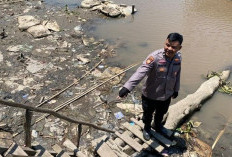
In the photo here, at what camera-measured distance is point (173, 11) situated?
1302 cm

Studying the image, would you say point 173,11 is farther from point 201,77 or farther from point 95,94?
point 95,94

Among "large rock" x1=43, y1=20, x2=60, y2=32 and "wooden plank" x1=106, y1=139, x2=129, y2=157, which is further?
"large rock" x1=43, y1=20, x2=60, y2=32

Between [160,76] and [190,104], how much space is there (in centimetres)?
278

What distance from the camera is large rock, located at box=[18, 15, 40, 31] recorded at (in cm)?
962

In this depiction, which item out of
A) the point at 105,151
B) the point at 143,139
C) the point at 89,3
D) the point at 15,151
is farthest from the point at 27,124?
the point at 89,3

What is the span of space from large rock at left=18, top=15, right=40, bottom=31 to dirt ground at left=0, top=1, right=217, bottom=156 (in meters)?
0.19

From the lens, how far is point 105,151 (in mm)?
4168

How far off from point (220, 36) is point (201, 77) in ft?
12.3

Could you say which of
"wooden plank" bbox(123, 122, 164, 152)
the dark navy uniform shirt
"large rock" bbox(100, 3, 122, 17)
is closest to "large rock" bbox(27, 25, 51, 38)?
"large rock" bbox(100, 3, 122, 17)

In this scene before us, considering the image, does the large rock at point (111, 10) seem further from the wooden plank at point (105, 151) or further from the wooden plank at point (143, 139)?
the wooden plank at point (105, 151)

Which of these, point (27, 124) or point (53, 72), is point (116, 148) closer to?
point (27, 124)

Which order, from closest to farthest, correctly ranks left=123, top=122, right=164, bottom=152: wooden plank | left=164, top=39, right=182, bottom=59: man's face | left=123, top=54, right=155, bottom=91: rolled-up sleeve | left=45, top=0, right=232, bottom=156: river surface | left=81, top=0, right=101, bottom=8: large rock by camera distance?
left=164, top=39, right=182, bottom=59: man's face → left=123, top=54, right=155, bottom=91: rolled-up sleeve → left=123, top=122, right=164, bottom=152: wooden plank → left=45, top=0, right=232, bottom=156: river surface → left=81, top=0, right=101, bottom=8: large rock

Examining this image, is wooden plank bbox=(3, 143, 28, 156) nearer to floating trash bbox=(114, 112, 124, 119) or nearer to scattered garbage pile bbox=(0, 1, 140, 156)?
scattered garbage pile bbox=(0, 1, 140, 156)

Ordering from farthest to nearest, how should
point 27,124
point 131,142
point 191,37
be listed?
point 191,37, point 131,142, point 27,124
